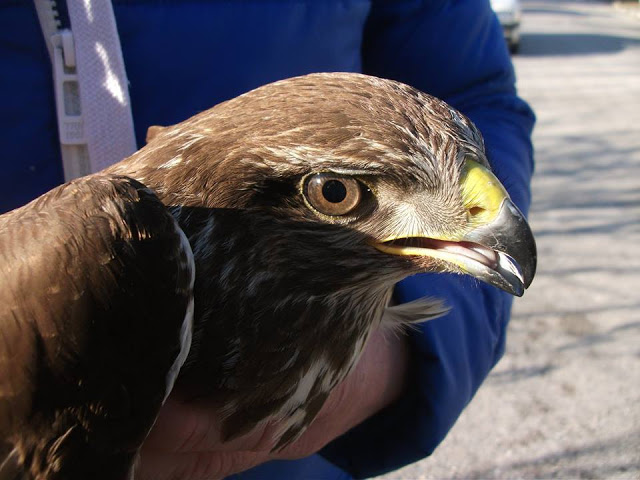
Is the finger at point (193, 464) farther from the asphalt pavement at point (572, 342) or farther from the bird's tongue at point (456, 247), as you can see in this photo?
the asphalt pavement at point (572, 342)

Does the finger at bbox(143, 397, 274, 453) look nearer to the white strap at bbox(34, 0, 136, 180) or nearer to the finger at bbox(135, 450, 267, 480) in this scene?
the finger at bbox(135, 450, 267, 480)

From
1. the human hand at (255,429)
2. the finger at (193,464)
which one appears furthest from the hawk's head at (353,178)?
the finger at (193,464)

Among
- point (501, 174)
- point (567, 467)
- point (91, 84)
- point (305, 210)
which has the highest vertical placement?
point (91, 84)

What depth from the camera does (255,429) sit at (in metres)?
1.92

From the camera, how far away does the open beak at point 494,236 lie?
5.66 feet

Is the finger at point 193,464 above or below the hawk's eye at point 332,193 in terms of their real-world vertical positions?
below

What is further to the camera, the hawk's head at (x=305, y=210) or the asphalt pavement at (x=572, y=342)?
the asphalt pavement at (x=572, y=342)

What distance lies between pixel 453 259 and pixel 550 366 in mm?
4075

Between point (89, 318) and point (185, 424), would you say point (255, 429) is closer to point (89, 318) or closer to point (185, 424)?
point (185, 424)

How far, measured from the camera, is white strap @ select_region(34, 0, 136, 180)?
2.07 m

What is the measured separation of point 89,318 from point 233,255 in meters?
0.39

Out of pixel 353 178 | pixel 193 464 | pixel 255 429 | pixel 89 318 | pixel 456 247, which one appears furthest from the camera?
pixel 193 464

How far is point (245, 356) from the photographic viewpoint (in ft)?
5.90

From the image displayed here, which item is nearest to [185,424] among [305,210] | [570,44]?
[305,210]
